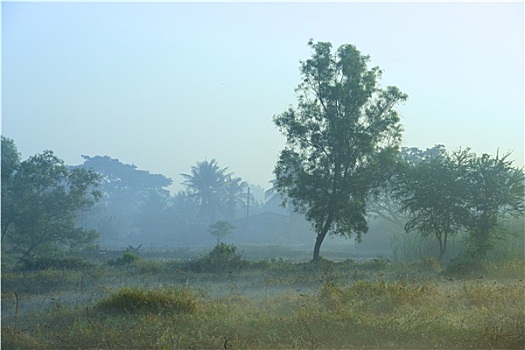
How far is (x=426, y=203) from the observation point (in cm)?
2527

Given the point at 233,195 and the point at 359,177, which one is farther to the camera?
the point at 233,195

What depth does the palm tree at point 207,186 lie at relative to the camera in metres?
77.9

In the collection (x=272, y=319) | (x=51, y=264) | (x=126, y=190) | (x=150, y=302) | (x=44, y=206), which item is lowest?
(x=272, y=319)

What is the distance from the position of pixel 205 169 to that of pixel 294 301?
225 ft

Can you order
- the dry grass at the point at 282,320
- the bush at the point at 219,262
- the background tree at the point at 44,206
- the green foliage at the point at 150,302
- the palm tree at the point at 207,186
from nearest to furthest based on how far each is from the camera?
the dry grass at the point at 282,320, the green foliage at the point at 150,302, the bush at the point at 219,262, the background tree at the point at 44,206, the palm tree at the point at 207,186

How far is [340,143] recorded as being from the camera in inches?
1049

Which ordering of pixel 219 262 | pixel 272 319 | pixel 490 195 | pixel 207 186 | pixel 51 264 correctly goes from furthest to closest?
pixel 207 186 < pixel 490 195 < pixel 51 264 < pixel 219 262 < pixel 272 319

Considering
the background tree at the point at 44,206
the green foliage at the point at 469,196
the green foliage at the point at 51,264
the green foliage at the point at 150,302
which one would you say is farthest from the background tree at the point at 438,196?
the background tree at the point at 44,206

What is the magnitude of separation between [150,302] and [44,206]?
24.8 metres

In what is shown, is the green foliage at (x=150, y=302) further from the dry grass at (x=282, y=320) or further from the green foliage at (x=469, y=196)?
the green foliage at (x=469, y=196)

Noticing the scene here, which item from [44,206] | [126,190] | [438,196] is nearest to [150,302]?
[438,196]

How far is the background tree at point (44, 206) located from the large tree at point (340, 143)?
13.8 m

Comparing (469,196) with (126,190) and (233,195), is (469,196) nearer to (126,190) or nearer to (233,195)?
(233,195)

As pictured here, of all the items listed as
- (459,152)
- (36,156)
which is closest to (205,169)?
(36,156)
